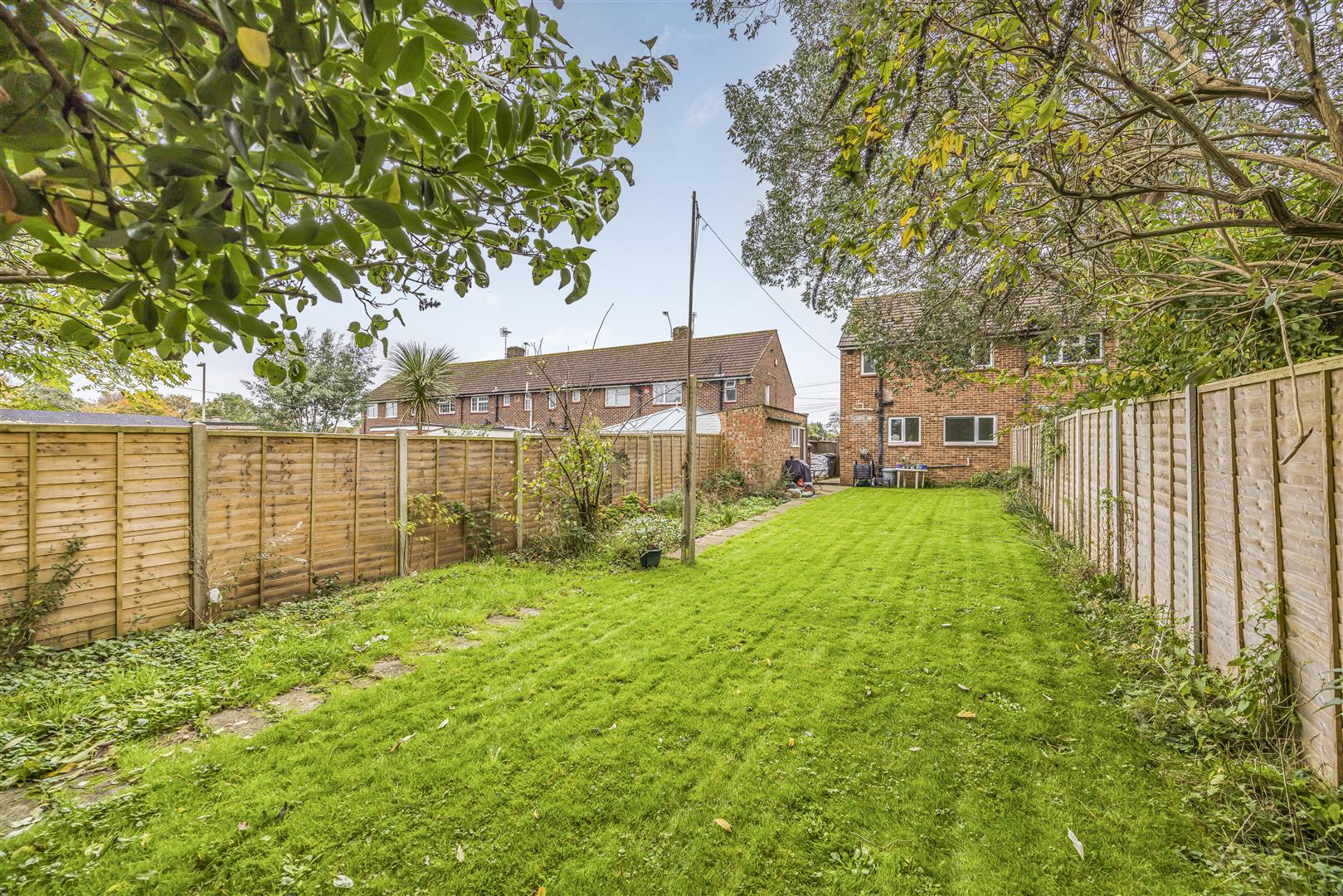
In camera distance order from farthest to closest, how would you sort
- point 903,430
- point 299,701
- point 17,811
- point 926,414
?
point 903,430
point 926,414
point 299,701
point 17,811

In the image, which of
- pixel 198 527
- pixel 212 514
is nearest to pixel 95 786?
pixel 198 527

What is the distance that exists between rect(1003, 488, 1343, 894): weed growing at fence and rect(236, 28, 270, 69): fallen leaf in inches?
144

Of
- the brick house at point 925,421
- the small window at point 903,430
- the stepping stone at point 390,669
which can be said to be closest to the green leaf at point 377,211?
the stepping stone at point 390,669

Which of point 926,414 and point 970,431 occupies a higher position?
point 926,414

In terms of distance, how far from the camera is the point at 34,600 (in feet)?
12.6

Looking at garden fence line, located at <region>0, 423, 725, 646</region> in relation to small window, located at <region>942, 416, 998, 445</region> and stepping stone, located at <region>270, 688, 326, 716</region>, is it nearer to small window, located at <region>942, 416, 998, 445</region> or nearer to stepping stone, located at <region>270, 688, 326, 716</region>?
stepping stone, located at <region>270, 688, 326, 716</region>

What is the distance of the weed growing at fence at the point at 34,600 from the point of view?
374 centimetres

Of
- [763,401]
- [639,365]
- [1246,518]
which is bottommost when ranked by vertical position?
[1246,518]

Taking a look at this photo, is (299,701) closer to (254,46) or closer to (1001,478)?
(254,46)

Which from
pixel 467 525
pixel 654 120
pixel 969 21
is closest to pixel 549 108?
pixel 654 120

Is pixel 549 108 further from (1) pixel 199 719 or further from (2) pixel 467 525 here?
(2) pixel 467 525

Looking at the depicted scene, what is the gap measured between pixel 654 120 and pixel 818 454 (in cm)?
2070

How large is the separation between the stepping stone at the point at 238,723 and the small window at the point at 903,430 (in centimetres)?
1950

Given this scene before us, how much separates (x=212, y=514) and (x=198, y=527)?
0.56 ft
